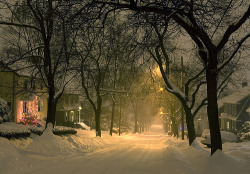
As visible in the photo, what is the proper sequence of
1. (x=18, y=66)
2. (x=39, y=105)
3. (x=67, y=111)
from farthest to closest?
(x=67, y=111), (x=39, y=105), (x=18, y=66)

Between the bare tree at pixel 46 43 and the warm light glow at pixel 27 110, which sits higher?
the bare tree at pixel 46 43

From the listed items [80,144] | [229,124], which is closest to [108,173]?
[80,144]

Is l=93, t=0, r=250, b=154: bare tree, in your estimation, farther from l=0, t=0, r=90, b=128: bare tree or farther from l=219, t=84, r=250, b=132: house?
l=219, t=84, r=250, b=132: house

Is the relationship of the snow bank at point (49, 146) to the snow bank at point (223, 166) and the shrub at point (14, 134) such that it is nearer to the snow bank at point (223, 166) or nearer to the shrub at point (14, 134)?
the shrub at point (14, 134)

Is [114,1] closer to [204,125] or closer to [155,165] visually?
[155,165]

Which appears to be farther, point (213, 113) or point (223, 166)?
point (213, 113)

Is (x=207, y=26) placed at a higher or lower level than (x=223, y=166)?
higher

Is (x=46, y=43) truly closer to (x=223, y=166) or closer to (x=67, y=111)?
(x=223, y=166)

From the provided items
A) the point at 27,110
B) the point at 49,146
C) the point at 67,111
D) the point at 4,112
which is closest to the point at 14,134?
the point at 4,112

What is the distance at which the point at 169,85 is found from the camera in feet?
60.5

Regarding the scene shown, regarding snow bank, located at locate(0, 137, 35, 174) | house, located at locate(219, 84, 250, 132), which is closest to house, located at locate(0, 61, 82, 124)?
snow bank, located at locate(0, 137, 35, 174)

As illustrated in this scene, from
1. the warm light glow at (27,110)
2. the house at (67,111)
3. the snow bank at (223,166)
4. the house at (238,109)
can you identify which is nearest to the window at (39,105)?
the warm light glow at (27,110)

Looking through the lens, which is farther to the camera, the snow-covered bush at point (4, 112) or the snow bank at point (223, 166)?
the snow-covered bush at point (4, 112)

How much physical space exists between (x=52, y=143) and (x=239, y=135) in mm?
23177
